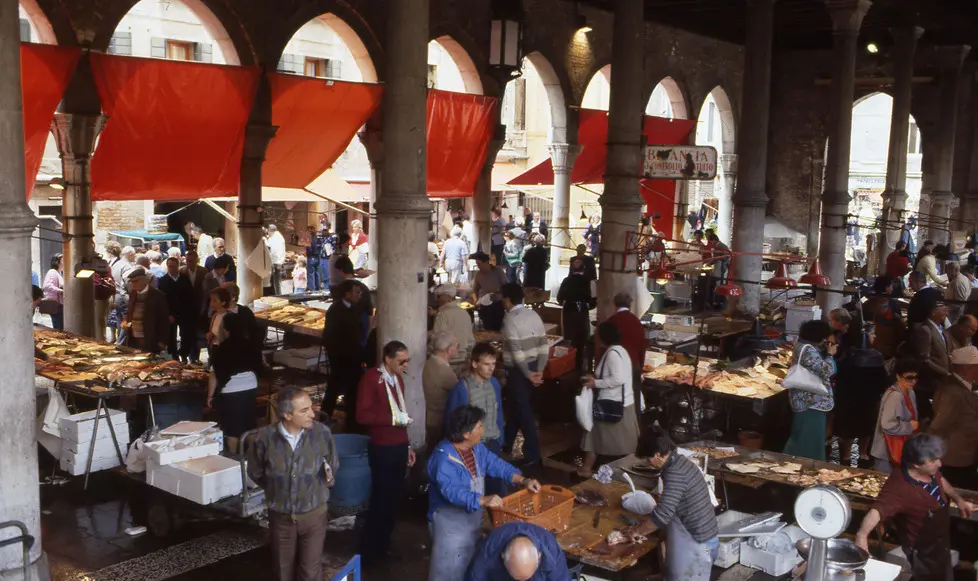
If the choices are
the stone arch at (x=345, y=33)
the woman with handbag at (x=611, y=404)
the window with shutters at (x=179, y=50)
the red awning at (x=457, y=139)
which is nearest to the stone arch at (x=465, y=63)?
the red awning at (x=457, y=139)

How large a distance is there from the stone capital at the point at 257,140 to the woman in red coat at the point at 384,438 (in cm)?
738

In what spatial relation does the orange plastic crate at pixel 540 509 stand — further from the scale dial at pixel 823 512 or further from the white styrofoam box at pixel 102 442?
the white styrofoam box at pixel 102 442

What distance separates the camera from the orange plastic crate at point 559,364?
1131 centimetres

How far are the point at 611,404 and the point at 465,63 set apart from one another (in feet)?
32.6

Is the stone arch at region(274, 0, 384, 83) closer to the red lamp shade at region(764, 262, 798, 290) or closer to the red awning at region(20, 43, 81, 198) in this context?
the red awning at region(20, 43, 81, 198)

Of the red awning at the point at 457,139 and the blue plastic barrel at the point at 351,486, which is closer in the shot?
the blue plastic barrel at the point at 351,486

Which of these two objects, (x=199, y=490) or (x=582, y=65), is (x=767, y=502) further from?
(x=582, y=65)

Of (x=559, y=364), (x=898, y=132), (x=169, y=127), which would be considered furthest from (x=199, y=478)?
(x=898, y=132)

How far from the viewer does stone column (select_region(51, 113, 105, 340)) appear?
12.0 metres

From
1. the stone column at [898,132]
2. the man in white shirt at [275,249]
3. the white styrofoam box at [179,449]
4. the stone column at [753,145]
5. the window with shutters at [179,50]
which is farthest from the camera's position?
the window with shutters at [179,50]

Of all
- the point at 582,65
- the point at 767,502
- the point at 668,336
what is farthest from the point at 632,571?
the point at 582,65

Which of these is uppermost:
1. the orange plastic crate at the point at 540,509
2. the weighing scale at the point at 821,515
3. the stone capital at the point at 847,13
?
the stone capital at the point at 847,13

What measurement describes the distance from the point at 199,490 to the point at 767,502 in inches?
194

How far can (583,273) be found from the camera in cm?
1482
